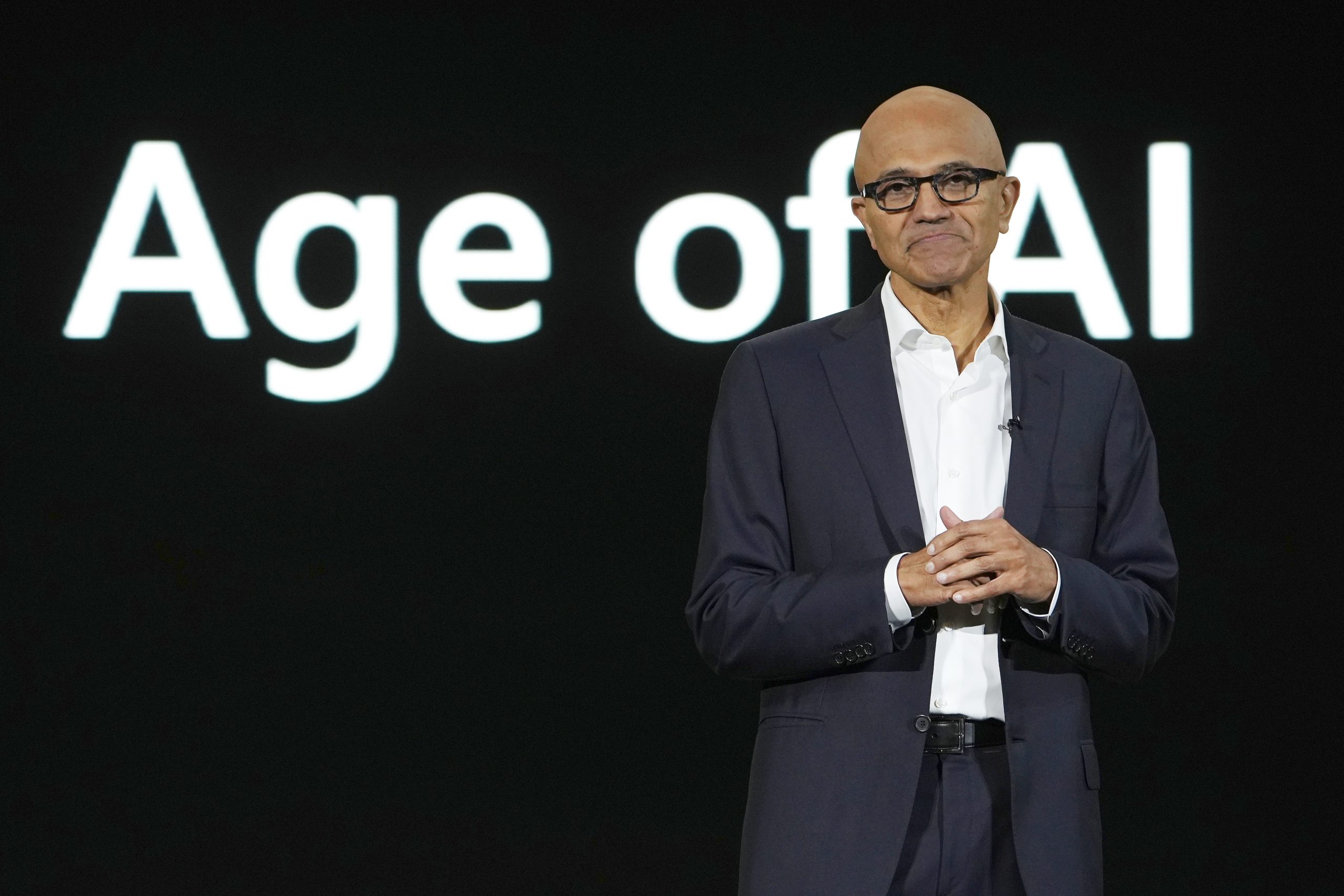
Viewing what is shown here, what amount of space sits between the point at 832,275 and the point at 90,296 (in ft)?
6.72

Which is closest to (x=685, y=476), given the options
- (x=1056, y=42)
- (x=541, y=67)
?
(x=541, y=67)

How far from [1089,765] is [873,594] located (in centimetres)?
36

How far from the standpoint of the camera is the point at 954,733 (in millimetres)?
1782

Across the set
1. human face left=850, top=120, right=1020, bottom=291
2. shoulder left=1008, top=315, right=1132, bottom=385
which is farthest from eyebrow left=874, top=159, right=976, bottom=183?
shoulder left=1008, top=315, right=1132, bottom=385

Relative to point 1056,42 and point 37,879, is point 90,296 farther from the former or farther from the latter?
point 1056,42

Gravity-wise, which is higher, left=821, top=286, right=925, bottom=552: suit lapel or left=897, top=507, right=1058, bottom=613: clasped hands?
left=821, top=286, right=925, bottom=552: suit lapel

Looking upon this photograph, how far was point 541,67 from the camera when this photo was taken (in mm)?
4367

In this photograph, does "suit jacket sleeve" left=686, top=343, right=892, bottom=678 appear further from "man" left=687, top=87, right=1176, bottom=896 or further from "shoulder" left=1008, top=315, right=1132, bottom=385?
"shoulder" left=1008, top=315, right=1132, bottom=385

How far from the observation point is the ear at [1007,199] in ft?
6.40

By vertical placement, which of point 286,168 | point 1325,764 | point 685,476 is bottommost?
point 1325,764

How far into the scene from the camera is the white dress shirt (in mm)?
1810

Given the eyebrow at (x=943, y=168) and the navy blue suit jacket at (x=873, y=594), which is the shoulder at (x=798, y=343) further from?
the eyebrow at (x=943, y=168)

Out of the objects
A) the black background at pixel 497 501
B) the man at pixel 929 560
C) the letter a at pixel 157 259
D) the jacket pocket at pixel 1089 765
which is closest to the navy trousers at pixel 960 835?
the man at pixel 929 560

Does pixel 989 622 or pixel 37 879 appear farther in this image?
pixel 37 879
